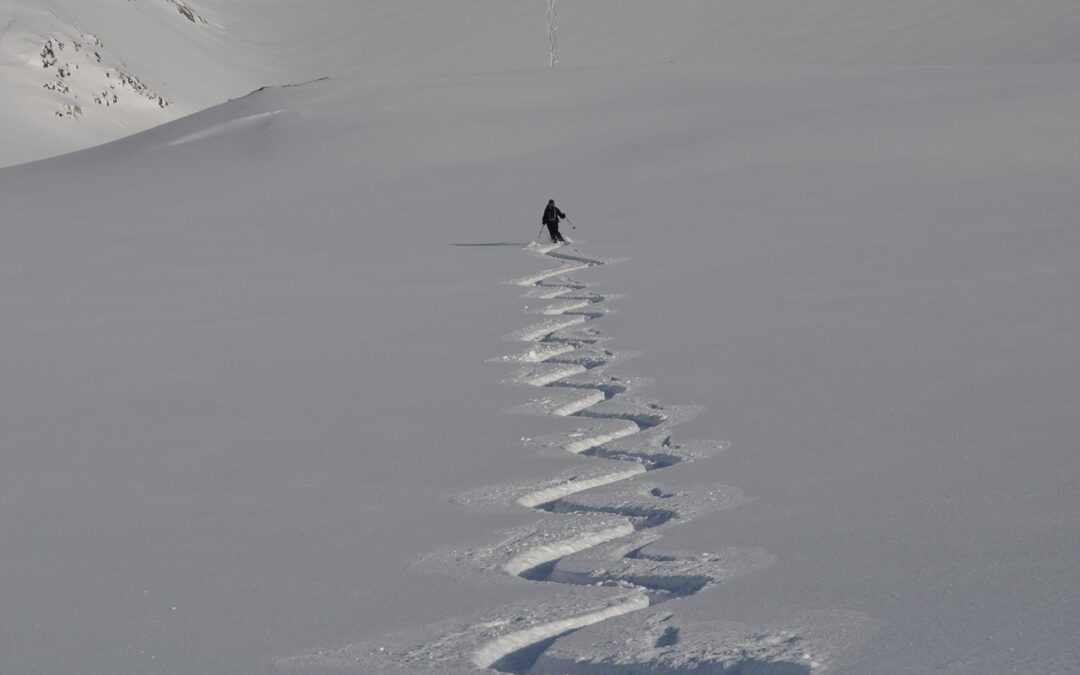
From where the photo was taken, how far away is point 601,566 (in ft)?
16.2

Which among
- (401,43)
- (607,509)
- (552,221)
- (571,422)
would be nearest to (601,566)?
(607,509)

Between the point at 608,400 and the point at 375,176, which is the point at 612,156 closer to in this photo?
the point at 375,176

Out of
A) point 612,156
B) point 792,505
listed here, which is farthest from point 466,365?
point 612,156

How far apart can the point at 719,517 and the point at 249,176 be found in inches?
865

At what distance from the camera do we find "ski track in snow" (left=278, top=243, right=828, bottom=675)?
412 cm

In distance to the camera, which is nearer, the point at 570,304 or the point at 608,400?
the point at 608,400

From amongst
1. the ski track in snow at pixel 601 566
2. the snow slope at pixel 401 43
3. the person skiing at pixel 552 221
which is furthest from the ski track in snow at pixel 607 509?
the snow slope at pixel 401 43

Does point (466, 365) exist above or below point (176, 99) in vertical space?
below

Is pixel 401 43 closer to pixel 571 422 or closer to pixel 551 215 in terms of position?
pixel 551 215

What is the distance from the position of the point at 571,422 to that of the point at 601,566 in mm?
2464

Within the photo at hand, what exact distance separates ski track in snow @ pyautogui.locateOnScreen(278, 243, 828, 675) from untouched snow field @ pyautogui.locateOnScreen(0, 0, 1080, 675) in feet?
0.05

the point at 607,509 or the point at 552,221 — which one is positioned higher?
the point at 552,221

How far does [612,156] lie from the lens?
24.6 m

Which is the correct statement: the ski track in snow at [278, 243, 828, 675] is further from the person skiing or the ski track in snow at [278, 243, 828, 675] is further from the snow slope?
the snow slope
